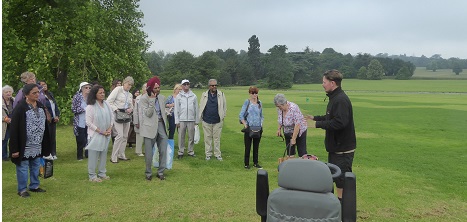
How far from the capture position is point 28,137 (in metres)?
7.48

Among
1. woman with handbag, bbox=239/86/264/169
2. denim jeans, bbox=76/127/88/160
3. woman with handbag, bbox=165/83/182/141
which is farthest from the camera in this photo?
woman with handbag, bbox=165/83/182/141

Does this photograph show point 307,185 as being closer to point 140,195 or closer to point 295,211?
point 295,211

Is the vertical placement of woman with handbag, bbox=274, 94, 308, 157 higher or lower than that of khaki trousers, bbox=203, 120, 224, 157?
higher

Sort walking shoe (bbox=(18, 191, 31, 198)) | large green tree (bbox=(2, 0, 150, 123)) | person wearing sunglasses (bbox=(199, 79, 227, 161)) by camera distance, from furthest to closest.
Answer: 1. large green tree (bbox=(2, 0, 150, 123))
2. person wearing sunglasses (bbox=(199, 79, 227, 161))
3. walking shoe (bbox=(18, 191, 31, 198))

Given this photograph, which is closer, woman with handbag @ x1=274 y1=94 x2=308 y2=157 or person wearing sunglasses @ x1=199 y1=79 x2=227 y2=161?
woman with handbag @ x1=274 y1=94 x2=308 y2=157

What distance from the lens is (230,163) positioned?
37.4 feet

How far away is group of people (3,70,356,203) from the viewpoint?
6168 mm

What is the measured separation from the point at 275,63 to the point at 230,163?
125116 mm

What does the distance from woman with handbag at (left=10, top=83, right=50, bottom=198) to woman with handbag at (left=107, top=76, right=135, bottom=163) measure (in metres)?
3.29

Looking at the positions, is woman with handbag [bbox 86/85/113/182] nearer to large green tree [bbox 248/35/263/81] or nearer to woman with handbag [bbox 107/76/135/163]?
woman with handbag [bbox 107/76/135/163]

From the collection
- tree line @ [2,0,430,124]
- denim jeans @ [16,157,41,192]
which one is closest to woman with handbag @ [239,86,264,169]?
denim jeans @ [16,157,41,192]

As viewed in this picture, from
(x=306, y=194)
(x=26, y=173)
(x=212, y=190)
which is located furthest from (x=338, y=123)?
(x=26, y=173)

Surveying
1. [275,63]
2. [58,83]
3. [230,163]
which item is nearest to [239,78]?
[275,63]

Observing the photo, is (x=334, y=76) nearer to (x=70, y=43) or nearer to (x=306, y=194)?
(x=306, y=194)
